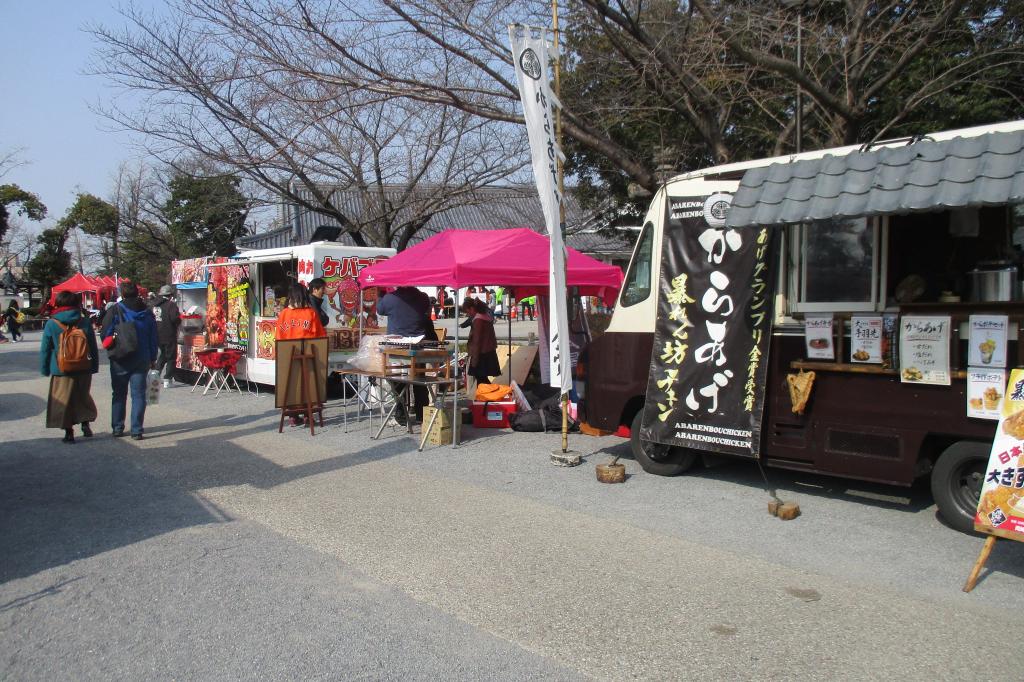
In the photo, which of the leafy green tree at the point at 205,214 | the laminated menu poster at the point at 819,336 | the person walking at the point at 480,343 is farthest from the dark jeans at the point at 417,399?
the leafy green tree at the point at 205,214

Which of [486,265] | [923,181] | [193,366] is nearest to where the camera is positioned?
[923,181]

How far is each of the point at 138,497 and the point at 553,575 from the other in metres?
4.02

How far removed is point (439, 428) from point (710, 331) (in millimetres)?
3615

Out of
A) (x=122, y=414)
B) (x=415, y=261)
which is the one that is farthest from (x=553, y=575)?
(x=122, y=414)

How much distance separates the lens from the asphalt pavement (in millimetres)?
3891

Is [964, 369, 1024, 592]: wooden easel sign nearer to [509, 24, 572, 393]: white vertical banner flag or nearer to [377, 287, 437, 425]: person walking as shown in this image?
[509, 24, 572, 393]: white vertical banner flag

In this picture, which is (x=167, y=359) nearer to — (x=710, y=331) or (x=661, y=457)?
(x=661, y=457)

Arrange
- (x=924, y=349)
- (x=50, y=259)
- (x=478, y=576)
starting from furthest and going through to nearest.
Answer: (x=50, y=259)
(x=924, y=349)
(x=478, y=576)

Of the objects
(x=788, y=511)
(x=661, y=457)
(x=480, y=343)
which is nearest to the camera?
(x=788, y=511)

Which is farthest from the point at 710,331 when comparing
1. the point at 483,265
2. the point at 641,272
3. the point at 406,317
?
the point at 406,317

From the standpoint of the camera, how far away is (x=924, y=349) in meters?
5.65

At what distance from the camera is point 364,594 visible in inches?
185

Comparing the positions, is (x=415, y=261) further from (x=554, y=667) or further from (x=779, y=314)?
(x=554, y=667)

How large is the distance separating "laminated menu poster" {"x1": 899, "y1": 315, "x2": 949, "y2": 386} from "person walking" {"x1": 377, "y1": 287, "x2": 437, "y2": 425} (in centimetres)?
627
